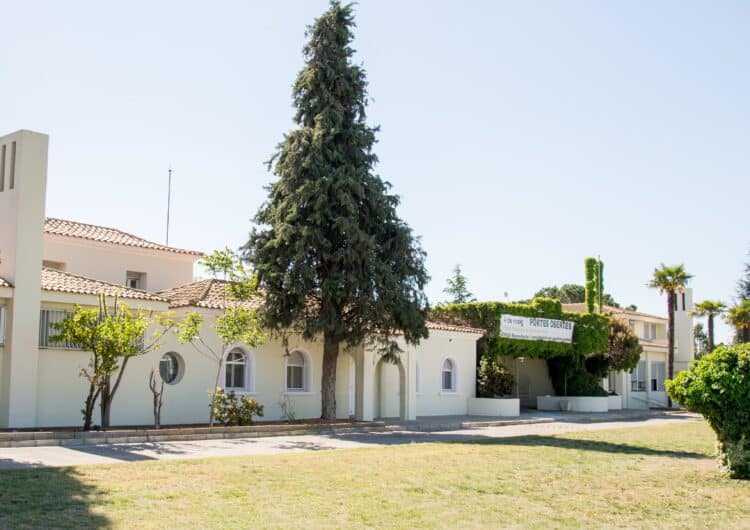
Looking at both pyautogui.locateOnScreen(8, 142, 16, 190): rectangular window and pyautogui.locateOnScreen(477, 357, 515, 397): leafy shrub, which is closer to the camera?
pyautogui.locateOnScreen(8, 142, 16, 190): rectangular window

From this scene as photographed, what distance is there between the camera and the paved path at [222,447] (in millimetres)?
15258

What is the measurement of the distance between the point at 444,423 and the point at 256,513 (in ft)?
59.4

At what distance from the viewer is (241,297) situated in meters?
24.0

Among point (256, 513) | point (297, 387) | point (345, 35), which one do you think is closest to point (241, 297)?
point (297, 387)

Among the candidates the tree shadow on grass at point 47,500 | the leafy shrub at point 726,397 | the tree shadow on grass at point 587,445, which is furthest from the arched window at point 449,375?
the tree shadow on grass at point 47,500

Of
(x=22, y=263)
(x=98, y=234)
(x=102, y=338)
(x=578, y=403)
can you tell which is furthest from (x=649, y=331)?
(x=22, y=263)

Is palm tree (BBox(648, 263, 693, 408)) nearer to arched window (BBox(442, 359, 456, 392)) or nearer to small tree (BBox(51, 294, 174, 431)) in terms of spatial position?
arched window (BBox(442, 359, 456, 392))

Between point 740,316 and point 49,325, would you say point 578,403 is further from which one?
point 49,325

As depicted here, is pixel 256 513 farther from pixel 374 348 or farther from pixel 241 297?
pixel 374 348

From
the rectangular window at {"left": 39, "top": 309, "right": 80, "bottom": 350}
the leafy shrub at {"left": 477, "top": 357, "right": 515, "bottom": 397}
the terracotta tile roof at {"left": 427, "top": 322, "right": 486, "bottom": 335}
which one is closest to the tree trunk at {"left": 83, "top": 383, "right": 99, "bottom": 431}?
the rectangular window at {"left": 39, "top": 309, "right": 80, "bottom": 350}

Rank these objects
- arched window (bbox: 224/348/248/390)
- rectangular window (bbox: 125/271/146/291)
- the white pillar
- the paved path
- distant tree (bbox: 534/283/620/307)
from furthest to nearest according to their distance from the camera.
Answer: distant tree (bbox: 534/283/620/307) → rectangular window (bbox: 125/271/146/291) → arched window (bbox: 224/348/248/390) → the white pillar → the paved path

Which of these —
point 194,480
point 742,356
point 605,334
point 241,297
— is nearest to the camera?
point 194,480

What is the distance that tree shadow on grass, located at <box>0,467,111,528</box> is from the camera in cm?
941

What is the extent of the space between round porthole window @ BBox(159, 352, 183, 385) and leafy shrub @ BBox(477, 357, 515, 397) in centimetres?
1483
